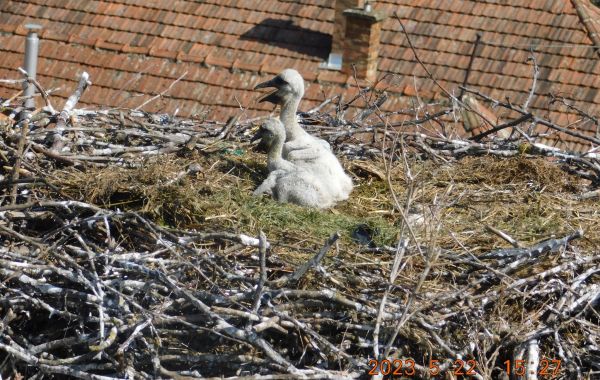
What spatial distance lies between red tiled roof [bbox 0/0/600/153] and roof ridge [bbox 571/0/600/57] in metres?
0.01

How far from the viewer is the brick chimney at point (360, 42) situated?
43.3 ft

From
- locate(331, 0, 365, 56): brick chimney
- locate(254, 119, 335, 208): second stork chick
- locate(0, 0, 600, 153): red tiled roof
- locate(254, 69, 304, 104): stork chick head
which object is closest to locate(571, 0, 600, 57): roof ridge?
locate(0, 0, 600, 153): red tiled roof

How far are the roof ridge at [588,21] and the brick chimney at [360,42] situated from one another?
226 centimetres

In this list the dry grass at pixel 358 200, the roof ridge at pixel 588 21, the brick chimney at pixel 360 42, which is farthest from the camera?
the roof ridge at pixel 588 21

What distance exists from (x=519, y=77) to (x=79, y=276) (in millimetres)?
8138

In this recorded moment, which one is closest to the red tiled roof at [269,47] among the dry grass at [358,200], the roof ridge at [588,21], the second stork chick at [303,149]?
the roof ridge at [588,21]

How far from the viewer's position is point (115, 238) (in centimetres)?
649

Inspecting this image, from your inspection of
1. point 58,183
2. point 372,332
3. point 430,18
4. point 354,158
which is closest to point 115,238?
point 58,183

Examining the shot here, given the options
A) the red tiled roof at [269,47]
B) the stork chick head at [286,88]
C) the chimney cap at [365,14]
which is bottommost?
the red tiled roof at [269,47]

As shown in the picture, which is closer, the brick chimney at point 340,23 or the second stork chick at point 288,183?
the second stork chick at point 288,183

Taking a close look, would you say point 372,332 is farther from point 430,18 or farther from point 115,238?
point 430,18

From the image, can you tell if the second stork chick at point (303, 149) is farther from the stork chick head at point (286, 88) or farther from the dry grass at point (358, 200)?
the dry grass at point (358, 200)

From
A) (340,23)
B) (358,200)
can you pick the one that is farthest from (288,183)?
(340,23)

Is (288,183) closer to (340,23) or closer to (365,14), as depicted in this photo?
(365,14)
